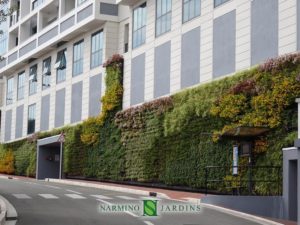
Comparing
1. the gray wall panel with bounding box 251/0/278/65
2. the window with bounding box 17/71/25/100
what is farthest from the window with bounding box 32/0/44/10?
the gray wall panel with bounding box 251/0/278/65

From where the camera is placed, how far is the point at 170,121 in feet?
104

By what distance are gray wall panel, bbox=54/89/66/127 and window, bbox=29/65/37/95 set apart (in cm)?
606

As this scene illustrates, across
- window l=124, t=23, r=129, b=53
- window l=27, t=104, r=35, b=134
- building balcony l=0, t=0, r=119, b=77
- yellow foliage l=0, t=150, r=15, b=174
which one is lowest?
yellow foliage l=0, t=150, r=15, b=174

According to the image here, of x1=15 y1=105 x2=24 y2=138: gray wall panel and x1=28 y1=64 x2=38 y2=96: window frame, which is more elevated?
x1=28 y1=64 x2=38 y2=96: window frame

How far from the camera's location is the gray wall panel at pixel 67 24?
45.0 metres

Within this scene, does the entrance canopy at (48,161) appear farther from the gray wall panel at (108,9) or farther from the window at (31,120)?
the gray wall panel at (108,9)

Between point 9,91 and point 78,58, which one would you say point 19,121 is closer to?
point 9,91

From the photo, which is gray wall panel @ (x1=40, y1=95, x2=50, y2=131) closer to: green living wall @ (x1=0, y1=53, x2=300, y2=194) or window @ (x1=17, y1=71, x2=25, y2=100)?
green living wall @ (x1=0, y1=53, x2=300, y2=194)

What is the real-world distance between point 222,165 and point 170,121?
18.0 feet

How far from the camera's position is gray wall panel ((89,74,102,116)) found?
41.9m

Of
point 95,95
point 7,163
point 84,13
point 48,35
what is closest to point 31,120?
point 7,163

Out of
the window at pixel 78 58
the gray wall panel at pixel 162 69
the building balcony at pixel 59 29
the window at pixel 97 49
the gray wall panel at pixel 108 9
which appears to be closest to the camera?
the gray wall panel at pixel 162 69

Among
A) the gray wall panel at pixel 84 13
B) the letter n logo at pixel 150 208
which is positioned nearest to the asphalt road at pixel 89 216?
the letter n logo at pixel 150 208

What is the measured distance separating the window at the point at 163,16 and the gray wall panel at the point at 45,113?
18448mm
